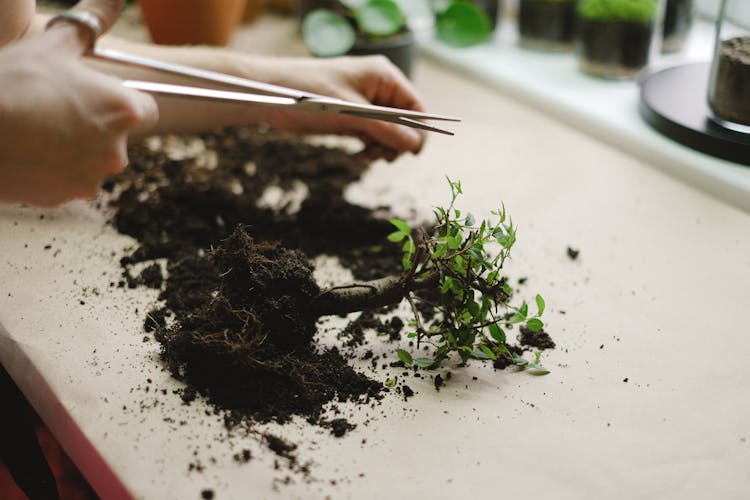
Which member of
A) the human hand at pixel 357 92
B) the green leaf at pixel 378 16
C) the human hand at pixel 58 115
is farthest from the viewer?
the green leaf at pixel 378 16

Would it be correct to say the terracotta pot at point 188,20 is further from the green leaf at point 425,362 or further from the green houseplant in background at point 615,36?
the green leaf at point 425,362

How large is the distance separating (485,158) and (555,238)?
0.90ft

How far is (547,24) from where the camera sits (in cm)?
162

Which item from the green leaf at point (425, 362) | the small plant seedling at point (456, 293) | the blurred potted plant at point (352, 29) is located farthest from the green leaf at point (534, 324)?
the blurred potted plant at point (352, 29)

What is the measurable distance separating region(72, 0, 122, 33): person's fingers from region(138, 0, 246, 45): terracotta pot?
75cm

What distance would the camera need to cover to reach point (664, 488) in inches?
26.8

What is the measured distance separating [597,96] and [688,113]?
22 centimetres

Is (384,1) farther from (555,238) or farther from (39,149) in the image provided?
(39,149)

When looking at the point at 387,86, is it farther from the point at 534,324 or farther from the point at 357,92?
the point at 534,324

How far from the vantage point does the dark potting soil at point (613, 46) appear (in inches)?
55.4

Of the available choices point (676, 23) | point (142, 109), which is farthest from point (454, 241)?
point (676, 23)

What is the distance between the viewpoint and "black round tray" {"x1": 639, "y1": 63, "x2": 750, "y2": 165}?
1159 millimetres

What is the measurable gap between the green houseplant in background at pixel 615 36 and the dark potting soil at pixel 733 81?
9.6 inches

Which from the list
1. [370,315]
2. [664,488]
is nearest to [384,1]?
[370,315]
